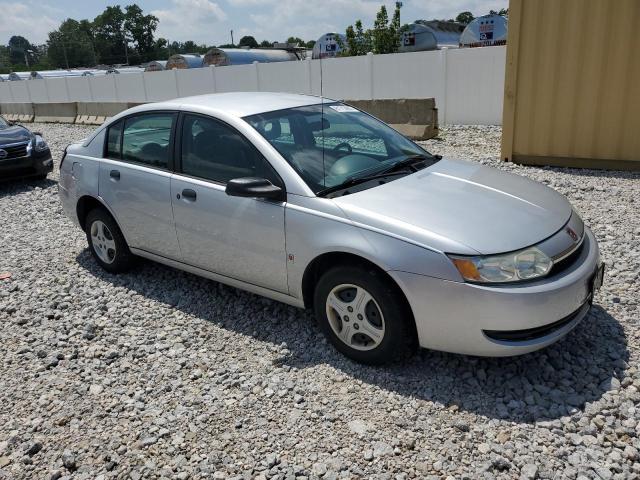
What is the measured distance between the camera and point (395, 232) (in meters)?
3.16

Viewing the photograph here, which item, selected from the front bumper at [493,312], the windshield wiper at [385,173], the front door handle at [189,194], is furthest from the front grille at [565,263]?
the front door handle at [189,194]

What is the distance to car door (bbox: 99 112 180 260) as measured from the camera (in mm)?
4465

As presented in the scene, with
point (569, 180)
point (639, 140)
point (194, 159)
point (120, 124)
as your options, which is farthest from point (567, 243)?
point (639, 140)

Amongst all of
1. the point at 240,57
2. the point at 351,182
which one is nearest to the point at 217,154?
the point at 351,182

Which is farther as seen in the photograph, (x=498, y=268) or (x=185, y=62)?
(x=185, y=62)

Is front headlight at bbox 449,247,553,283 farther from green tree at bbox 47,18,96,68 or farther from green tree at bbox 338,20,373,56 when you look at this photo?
green tree at bbox 47,18,96,68

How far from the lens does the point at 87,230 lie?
5.45m

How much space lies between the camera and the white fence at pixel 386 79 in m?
15.0

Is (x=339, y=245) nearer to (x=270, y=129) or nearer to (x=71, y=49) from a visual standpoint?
(x=270, y=129)

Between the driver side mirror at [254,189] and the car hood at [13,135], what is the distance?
8117 mm

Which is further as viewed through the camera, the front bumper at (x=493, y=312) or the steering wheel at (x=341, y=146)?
the steering wheel at (x=341, y=146)

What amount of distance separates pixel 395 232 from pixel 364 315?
1.88ft

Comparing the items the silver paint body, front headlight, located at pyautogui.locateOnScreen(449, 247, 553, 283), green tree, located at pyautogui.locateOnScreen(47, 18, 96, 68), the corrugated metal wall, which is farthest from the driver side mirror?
green tree, located at pyautogui.locateOnScreen(47, 18, 96, 68)

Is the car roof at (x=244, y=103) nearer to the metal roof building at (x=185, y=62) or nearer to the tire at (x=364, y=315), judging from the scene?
the tire at (x=364, y=315)
